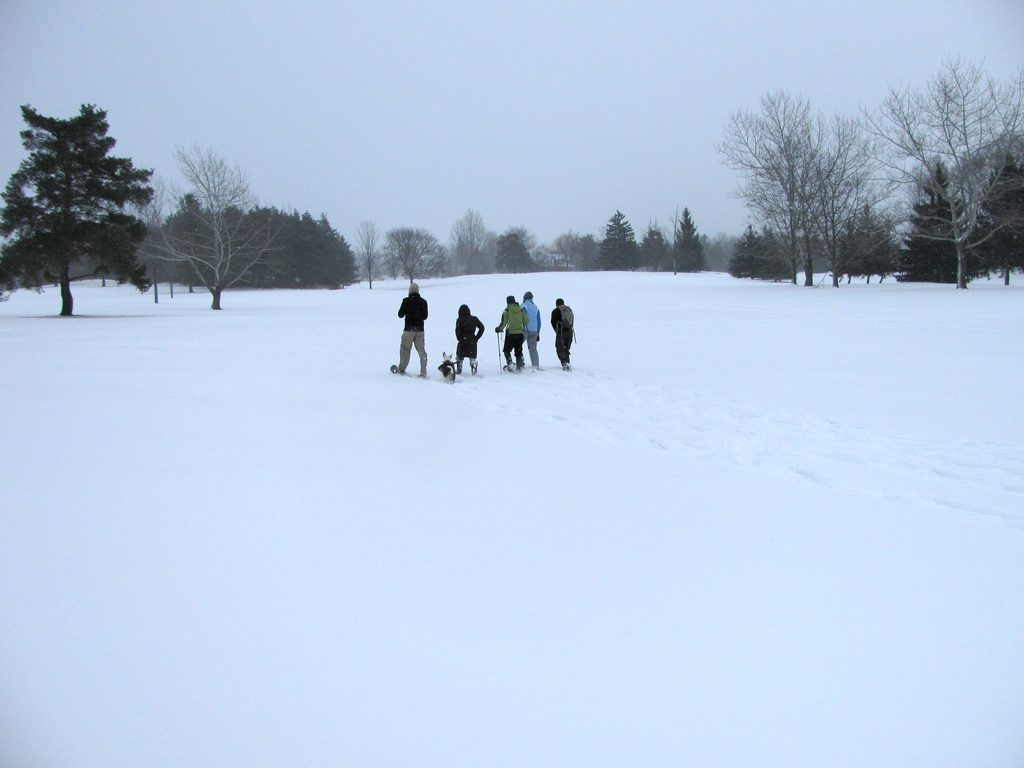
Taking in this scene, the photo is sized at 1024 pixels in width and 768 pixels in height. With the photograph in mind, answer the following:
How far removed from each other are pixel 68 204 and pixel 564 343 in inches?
1091

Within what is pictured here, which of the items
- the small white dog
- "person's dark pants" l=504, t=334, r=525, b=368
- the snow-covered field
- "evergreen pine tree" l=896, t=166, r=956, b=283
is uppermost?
"evergreen pine tree" l=896, t=166, r=956, b=283

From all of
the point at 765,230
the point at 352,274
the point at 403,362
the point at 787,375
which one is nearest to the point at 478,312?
the point at 403,362

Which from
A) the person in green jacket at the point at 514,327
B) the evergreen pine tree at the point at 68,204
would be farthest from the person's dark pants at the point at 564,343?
the evergreen pine tree at the point at 68,204

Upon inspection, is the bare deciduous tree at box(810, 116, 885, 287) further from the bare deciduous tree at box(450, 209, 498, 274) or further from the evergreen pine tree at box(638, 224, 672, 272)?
the bare deciduous tree at box(450, 209, 498, 274)

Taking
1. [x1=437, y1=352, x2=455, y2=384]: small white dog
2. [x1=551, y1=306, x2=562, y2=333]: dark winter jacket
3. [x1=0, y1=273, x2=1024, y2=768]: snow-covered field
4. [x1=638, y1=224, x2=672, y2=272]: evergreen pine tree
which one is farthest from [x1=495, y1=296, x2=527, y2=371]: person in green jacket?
[x1=638, y1=224, x2=672, y2=272]: evergreen pine tree

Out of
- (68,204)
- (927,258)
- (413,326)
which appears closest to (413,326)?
(413,326)

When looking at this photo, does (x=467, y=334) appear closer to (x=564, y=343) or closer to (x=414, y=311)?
(x=414, y=311)

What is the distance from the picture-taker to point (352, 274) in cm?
7469

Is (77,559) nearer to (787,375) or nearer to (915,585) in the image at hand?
(915,585)

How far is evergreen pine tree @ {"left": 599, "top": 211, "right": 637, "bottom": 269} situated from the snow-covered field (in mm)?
74328

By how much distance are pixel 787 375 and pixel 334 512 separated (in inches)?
398

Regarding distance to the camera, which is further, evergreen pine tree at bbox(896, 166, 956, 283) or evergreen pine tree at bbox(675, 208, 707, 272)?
evergreen pine tree at bbox(675, 208, 707, 272)

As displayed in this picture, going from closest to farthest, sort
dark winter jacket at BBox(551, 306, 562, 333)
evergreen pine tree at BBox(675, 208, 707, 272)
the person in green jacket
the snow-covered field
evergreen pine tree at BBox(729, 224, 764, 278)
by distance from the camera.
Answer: the snow-covered field → the person in green jacket → dark winter jacket at BBox(551, 306, 562, 333) → evergreen pine tree at BBox(729, 224, 764, 278) → evergreen pine tree at BBox(675, 208, 707, 272)

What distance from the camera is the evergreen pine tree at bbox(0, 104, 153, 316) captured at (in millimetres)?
29031
